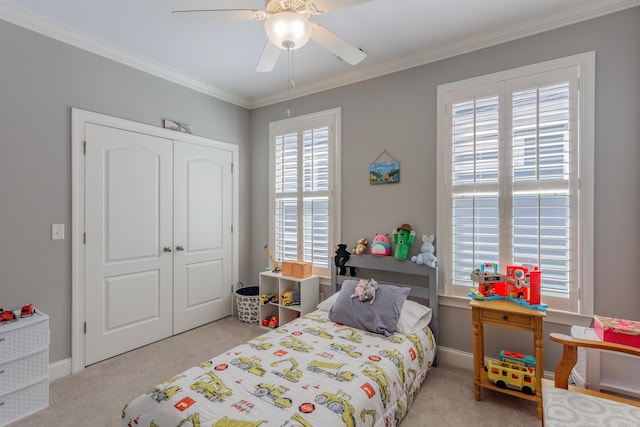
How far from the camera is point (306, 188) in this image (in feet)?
11.7

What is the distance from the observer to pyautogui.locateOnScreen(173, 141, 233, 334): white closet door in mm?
3357

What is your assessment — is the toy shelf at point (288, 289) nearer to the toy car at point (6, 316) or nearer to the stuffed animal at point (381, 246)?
the stuffed animal at point (381, 246)

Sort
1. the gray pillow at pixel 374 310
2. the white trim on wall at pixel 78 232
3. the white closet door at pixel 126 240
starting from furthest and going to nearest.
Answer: the white closet door at pixel 126 240 → the white trim on wall at pixel 78 232 → the gray pillow at pixel 374 310

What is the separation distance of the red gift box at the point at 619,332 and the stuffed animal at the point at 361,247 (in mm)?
1763

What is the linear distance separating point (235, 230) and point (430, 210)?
2.41m

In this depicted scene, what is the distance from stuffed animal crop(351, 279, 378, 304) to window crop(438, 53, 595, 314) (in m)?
0.66

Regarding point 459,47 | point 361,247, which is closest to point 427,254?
point 361,247

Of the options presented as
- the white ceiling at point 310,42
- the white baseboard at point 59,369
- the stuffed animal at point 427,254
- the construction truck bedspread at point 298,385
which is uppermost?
the white ceiling at point 310,42

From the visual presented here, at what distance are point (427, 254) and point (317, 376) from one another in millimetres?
1416

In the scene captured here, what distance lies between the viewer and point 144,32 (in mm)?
2502

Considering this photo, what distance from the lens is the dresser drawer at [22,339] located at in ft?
6.46

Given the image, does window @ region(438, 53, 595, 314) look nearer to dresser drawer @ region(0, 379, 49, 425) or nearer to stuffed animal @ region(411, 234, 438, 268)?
stuffed animal @ region(411, 234, 438, 268)

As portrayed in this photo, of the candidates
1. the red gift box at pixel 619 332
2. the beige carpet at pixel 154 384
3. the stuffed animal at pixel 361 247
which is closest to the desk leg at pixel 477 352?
the beige carpet at pixel 154 384

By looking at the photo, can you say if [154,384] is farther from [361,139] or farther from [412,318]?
[361,139]
